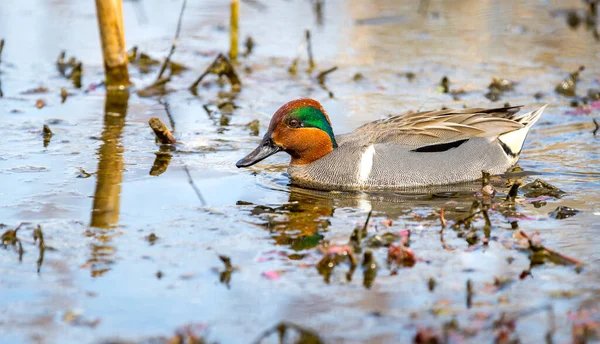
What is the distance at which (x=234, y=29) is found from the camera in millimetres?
10602

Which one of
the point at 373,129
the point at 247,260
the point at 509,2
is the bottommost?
the point at 247,260

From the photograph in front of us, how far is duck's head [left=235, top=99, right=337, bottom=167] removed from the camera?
7.13 meters

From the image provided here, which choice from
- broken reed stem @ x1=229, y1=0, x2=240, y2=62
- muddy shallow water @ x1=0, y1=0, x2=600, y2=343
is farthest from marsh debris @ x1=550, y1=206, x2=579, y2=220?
broken reed stem @ x1=229, y1=0, x2=240, y2=62

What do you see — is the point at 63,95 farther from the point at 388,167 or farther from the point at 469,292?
the point at 469,292

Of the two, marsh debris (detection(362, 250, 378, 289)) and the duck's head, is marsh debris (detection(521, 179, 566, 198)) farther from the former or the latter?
marsh debris (detection(362, 250, 378, 289))

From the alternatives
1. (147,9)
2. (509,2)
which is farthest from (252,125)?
(509,2)

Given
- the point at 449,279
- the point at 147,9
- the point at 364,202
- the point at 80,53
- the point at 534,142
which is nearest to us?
the point at 449,279

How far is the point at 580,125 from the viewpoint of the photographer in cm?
862

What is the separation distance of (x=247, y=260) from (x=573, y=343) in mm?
1875

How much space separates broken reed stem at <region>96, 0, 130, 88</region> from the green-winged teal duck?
8.35 ft

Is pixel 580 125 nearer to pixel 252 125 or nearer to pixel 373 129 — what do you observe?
pixel 373 129

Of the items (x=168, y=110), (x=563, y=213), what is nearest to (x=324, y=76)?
(x=168, y=110)

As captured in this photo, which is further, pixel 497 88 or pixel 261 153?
pixel 497 88

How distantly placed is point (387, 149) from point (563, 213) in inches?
58.3
